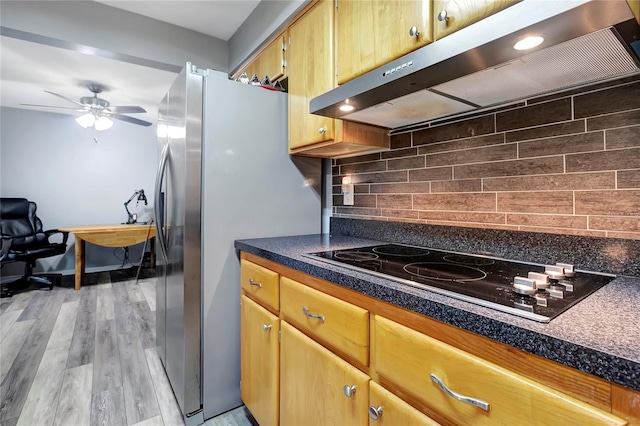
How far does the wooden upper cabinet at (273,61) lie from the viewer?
185 centimetres

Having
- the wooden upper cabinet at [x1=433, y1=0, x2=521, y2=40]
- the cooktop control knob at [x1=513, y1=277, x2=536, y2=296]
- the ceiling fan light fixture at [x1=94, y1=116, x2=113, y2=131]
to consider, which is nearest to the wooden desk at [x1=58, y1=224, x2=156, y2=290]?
the ceiling fan light fixture at [x1=94, y1=116, x2=113, y2=131]

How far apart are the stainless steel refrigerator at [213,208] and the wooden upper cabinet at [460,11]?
995mm

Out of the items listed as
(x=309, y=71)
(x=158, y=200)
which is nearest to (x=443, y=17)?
(x=309, y=71)

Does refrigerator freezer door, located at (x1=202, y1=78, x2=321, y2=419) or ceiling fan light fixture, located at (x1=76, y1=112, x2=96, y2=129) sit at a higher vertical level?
ceiling fan light fixture, located at (x1=76, y1=112, x2=96, y2=129)

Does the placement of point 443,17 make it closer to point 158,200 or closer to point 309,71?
point 309,71

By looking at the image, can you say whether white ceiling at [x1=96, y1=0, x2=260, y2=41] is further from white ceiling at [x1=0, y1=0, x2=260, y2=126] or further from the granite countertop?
the granite countertop

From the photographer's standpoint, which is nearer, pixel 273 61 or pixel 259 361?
pixel 259 361

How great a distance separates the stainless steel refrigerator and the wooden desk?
2750mm

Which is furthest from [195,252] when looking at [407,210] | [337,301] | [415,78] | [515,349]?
[515,349]

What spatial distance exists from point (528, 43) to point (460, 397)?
802 mm

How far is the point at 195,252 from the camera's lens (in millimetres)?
1512

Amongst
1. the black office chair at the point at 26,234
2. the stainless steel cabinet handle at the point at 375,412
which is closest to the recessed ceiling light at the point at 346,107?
the stainless steel cabinet handle at the point at 375,412

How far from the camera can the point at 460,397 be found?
0.62 metres

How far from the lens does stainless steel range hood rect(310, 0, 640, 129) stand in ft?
2.12
